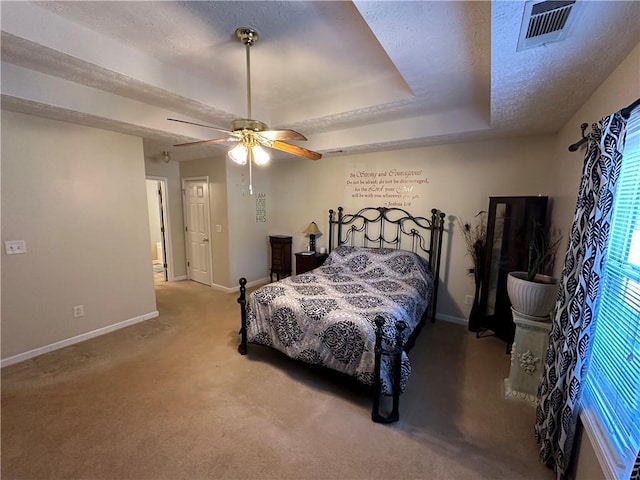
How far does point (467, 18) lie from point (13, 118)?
3.56 m

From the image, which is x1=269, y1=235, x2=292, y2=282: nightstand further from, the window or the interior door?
the window

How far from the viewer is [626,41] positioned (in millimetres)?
1280

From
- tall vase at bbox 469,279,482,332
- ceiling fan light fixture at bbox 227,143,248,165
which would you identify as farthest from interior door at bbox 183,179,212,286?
tall vase at bbox 469,279,482,332

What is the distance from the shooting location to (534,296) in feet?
6.59

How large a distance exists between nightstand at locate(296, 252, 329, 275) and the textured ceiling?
189 centimetres

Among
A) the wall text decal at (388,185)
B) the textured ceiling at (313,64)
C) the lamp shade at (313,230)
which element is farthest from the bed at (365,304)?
the textured ceiling at (313,64)

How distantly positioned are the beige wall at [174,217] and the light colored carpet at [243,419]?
238cm

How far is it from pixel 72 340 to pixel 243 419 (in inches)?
89.6

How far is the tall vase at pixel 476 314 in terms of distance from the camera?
315 cm

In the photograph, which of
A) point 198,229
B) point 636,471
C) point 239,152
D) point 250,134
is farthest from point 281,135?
point 198,229

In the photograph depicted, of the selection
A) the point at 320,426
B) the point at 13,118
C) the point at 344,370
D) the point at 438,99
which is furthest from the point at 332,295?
the point at 13,118

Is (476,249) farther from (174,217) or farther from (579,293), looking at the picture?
(174,217)

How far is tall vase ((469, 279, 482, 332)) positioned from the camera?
3148 mm

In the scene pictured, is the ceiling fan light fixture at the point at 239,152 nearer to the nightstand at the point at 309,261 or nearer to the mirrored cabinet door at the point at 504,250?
the nightstand at the point at 309,261
